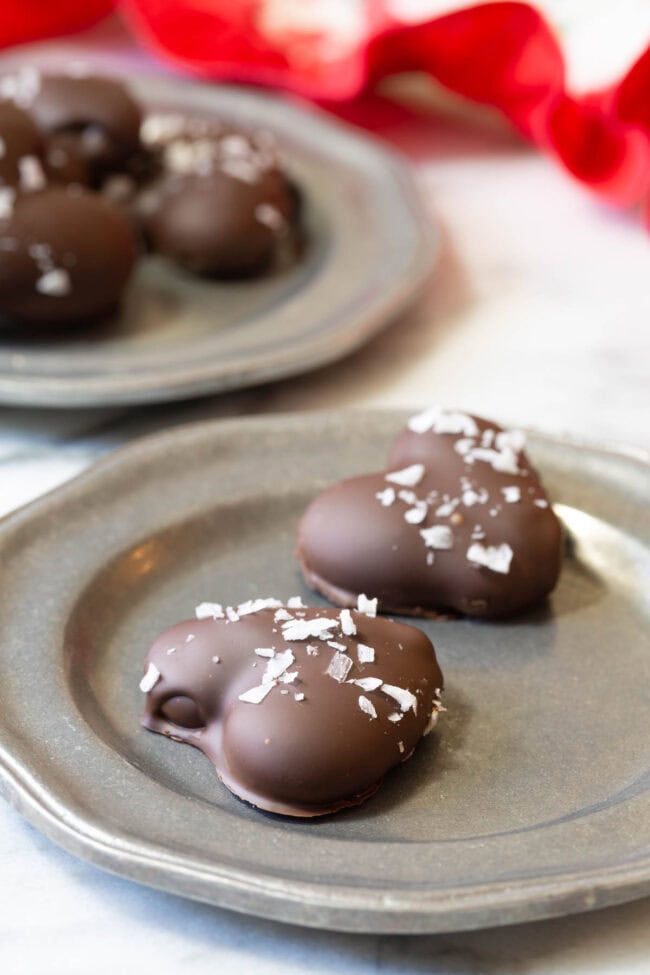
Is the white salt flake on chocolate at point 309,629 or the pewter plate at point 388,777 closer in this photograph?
the pewter plate at point 388,777

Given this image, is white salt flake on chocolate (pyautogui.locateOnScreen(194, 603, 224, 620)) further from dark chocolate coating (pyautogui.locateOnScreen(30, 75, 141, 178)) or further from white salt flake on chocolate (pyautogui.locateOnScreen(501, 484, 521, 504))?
dark chocolate coating (pyautogui.locateOnScreen(30, 75, 141, 178))

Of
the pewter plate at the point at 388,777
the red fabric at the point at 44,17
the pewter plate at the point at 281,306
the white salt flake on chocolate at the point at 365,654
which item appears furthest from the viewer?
the red fabric at the point at 44,17

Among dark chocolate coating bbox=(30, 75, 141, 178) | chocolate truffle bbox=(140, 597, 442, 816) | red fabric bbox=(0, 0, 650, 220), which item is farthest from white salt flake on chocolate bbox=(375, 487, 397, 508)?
red fabric bbox=(0, 0, 650, 220)

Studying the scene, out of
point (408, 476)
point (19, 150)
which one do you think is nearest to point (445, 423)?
point (408, 476)

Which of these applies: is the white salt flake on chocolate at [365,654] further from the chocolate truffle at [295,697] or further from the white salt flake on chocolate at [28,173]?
the white salt flake on chocolate at [28,173]

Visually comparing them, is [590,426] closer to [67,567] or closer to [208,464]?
[208,464]

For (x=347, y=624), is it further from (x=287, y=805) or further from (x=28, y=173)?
(x=28, y=173)

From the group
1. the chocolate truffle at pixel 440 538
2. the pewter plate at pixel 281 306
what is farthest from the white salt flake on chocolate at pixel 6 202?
the chocolate truffle at pixel 440 538
